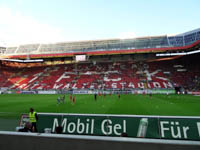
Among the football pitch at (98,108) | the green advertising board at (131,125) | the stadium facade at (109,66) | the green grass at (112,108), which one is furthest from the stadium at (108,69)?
the green advertising board at (131,125)

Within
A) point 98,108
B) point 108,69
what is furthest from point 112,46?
point 98,108

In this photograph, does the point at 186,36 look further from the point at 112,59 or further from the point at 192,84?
the point at 112,59

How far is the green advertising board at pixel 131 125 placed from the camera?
6129 mm

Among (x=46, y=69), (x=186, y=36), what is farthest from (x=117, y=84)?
(x=46, y=69)

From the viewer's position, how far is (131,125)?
676 cm

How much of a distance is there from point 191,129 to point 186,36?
4965 centimetres

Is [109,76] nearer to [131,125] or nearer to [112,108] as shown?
[112,108]

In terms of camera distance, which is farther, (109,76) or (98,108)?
(109,76)

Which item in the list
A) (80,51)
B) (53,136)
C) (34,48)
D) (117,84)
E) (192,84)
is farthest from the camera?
(34,48)

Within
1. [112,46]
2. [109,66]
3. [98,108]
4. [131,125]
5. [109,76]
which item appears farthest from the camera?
[109,66]

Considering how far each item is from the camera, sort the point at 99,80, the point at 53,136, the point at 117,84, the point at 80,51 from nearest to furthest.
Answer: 1. the point at 53,136
2. the point at 117,84
3. the point at 99,80
4. the point at 80,51

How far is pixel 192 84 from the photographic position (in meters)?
42.1

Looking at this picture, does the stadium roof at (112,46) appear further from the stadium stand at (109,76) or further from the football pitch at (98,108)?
the football pitch at (98,108)

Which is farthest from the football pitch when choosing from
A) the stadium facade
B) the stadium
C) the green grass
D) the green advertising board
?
the stadium facade
